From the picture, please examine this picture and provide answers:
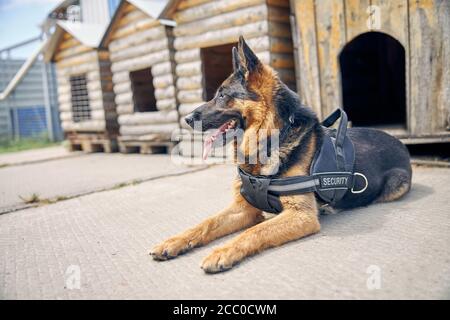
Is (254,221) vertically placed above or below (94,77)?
below

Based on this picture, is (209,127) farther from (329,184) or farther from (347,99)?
(347,99)

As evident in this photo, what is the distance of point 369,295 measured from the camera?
1.79 meters

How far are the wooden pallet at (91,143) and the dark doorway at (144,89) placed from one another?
1173 mm

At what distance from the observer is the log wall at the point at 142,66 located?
768 centimetres

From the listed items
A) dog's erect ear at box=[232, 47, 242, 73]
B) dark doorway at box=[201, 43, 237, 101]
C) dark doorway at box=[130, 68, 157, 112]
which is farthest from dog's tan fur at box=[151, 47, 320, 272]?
dark doorway at box=[130, 68, 157, 112]

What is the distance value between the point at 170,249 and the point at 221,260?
44 centimetres

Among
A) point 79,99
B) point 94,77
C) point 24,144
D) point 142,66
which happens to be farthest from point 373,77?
point 24,144

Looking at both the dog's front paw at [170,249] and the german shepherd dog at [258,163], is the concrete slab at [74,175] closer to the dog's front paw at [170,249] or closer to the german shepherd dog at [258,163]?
the dog's front paw at [170,249]

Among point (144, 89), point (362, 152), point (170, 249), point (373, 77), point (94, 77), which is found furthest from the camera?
point (144, 89)

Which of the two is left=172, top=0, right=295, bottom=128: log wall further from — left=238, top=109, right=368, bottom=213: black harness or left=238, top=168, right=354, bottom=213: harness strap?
left=238, top=168, right=354, bottom=213: harness strap

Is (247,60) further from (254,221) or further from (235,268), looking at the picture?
(235,268)

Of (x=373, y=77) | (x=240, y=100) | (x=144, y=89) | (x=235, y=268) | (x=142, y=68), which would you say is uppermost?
(x=142, y=68)

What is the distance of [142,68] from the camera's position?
830 centimetres

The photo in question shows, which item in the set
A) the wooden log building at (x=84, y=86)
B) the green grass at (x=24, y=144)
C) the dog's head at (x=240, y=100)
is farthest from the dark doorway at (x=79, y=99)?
the dog's head at (x=240, y=100)
